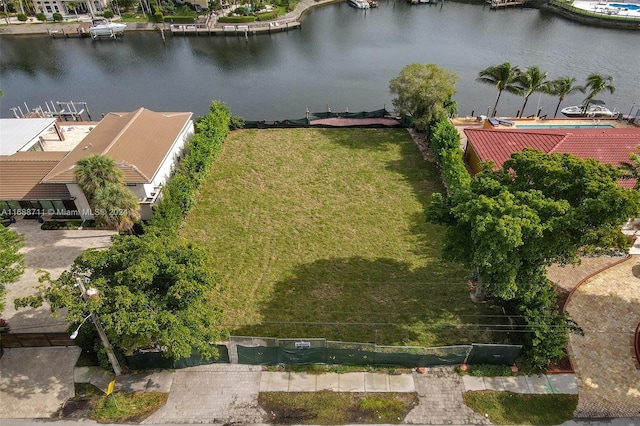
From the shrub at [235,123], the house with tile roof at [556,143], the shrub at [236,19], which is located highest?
the shrub at [236,19]

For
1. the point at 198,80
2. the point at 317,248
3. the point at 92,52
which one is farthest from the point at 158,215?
the point at 92,52

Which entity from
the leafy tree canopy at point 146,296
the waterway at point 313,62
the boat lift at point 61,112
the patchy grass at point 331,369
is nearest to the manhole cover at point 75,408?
the leafy tree canopy at point 146,296

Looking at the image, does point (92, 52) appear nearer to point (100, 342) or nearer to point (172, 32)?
point (172, 32)

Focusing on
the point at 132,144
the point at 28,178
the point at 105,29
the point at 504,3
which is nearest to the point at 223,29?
the point at 105,29

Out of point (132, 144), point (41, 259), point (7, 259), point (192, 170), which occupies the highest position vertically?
point (7, 259)

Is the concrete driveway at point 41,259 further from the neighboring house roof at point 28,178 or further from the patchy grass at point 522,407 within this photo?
the patchy grass at point 522,407

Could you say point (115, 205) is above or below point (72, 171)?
above

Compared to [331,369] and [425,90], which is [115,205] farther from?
[425,90]
